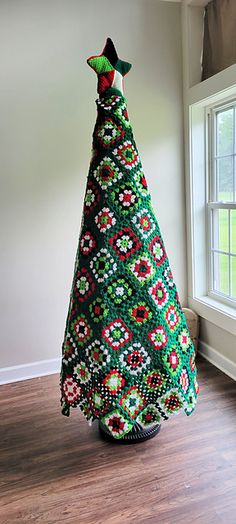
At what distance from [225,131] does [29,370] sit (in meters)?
2.05

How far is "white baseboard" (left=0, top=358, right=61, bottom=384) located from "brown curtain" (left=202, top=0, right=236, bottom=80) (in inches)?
86.3

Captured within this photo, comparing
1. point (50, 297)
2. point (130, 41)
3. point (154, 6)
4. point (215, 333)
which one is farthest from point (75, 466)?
point (154, 6)

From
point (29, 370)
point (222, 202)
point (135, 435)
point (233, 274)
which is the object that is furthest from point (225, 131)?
point (29, 370)

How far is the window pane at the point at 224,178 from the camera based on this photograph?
8.54 feet

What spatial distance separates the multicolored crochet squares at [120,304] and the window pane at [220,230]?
39.8 inches

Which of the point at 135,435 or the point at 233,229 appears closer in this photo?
the point at 135,435

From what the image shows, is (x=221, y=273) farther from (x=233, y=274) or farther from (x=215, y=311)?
(x=215, y=311)

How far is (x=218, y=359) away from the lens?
108 inches

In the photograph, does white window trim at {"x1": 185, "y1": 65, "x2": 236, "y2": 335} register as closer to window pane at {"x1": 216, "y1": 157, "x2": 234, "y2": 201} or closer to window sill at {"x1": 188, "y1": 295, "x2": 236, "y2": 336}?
window sill at {"x1": 188, "y1": 295, "x2": 236, "y2": 336}

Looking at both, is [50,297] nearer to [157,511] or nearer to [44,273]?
[44,273]

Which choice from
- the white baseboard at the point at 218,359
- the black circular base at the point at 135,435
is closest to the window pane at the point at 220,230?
the white baseboard at the point at 218,359

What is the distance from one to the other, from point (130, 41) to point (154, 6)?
0.30 m

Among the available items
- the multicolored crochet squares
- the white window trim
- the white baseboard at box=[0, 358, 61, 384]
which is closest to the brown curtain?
the white window trim

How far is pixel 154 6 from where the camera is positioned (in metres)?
2.67
